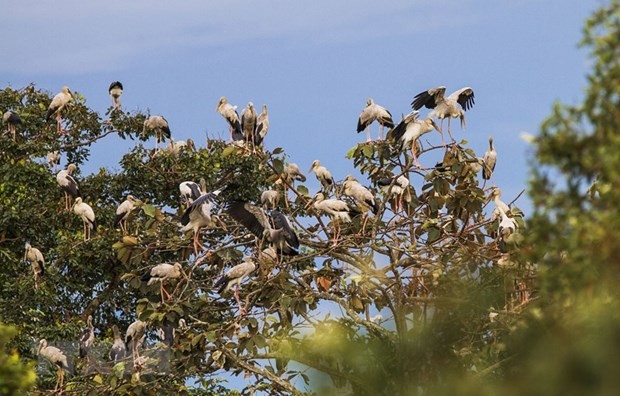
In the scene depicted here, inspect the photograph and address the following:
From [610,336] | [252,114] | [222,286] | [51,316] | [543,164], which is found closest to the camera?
[610,336]

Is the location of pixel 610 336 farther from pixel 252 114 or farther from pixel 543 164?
pixel 252 114

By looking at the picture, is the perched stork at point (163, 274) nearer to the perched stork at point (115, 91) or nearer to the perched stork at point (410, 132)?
the perched stork at point (410, 132)

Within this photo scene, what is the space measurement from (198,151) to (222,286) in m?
7.28

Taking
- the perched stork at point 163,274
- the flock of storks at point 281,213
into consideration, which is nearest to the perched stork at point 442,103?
the flock of storks at point 281,213

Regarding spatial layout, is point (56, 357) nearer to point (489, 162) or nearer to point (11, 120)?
point (11, 120)

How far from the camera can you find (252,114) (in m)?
19.4

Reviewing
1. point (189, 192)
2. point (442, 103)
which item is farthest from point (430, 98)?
point (189, 192)

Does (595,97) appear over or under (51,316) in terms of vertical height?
under

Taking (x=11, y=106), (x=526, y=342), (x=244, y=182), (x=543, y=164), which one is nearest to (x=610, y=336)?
(x=526, y=342)

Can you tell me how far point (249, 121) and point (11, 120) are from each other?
4023 mm

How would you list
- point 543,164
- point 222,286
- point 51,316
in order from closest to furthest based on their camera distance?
1. point 543,164
2. point 222,286
3. point 51,316

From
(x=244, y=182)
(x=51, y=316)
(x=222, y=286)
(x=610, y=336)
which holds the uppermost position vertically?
(x=244, y=182)

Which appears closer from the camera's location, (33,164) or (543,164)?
(543,164)

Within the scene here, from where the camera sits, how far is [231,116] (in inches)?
878
